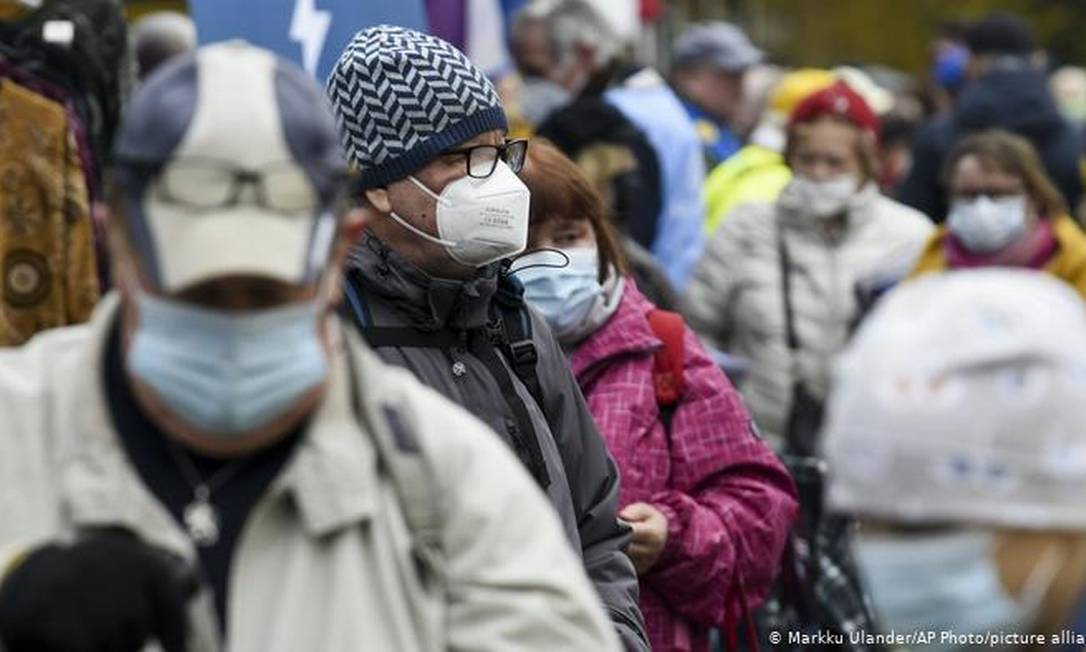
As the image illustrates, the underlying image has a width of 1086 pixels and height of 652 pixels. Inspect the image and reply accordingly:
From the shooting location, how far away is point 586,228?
20.0 ft

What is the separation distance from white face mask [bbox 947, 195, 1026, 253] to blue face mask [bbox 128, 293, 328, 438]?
646 centimetres

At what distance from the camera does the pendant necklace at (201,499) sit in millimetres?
3283

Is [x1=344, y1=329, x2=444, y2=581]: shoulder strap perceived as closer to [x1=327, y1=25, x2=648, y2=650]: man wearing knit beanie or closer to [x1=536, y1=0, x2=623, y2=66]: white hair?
[x1=327, y1=25, x2=648, y2=650]: man wearing knit beanie

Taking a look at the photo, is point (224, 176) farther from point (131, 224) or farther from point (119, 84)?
point (119, 84)

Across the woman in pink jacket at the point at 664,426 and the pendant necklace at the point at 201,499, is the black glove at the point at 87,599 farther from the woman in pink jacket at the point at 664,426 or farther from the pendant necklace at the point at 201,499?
the woman in pink jacket at the point at 664,426

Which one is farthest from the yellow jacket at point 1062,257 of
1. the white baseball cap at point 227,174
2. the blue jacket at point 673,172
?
the white baseball cap at point 227,174

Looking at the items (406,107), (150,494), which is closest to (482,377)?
(406,107)

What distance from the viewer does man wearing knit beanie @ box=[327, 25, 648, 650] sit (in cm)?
500

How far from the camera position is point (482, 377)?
198 inches

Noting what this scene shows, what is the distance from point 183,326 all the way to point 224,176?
0.60ft

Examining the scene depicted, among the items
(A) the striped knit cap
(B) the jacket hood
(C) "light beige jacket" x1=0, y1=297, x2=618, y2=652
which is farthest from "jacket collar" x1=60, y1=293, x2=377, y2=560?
(B) the jacket hood

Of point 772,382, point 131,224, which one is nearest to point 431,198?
point 131,224

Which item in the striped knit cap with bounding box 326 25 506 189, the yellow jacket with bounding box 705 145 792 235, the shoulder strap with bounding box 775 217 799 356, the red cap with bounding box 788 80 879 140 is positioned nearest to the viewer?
the striped knit cap with bounding box 326 25 506 189

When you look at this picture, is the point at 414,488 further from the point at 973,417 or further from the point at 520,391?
the point at 520,391
